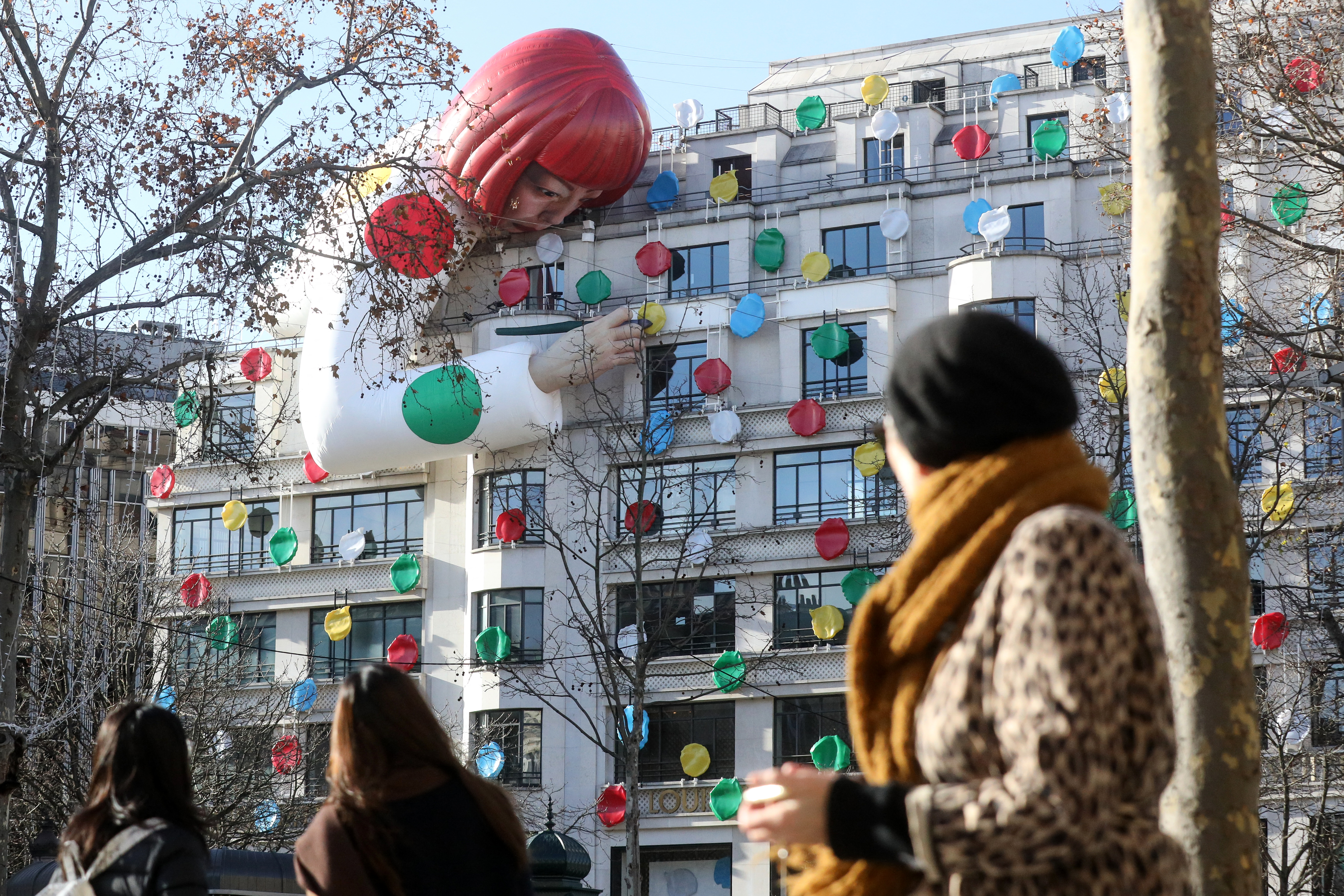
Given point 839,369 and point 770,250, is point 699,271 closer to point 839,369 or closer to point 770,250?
point 770,250

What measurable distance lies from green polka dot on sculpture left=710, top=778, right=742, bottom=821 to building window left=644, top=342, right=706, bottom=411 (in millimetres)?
8732

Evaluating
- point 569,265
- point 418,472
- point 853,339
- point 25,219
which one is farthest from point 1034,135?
point 25,219

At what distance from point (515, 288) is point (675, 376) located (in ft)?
14.4

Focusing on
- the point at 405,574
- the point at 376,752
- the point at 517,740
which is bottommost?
the point at 517,740

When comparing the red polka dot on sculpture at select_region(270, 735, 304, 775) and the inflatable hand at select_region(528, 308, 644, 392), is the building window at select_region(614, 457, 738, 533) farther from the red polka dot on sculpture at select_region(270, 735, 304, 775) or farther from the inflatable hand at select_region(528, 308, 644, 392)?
the red polka dot on sculpture at select_region(270, 735, 304, 775)

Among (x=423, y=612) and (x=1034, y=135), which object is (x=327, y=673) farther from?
(x=1034, y=135)

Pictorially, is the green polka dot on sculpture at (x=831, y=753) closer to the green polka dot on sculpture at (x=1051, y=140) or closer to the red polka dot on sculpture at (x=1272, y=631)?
the red polka dot on sculpture at (x=1272, y=631)

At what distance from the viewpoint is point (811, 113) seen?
43781mm

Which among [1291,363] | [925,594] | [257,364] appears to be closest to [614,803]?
[257,364]

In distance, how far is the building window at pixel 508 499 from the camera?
41031mm

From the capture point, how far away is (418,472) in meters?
43.4

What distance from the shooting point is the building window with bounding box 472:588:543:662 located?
4050 cm

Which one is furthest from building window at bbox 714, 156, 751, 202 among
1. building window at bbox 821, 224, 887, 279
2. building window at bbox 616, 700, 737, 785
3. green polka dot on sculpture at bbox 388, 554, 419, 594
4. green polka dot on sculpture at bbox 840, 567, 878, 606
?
building window at bbox 616, 700, 737, 785

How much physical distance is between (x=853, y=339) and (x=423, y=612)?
12.0m
